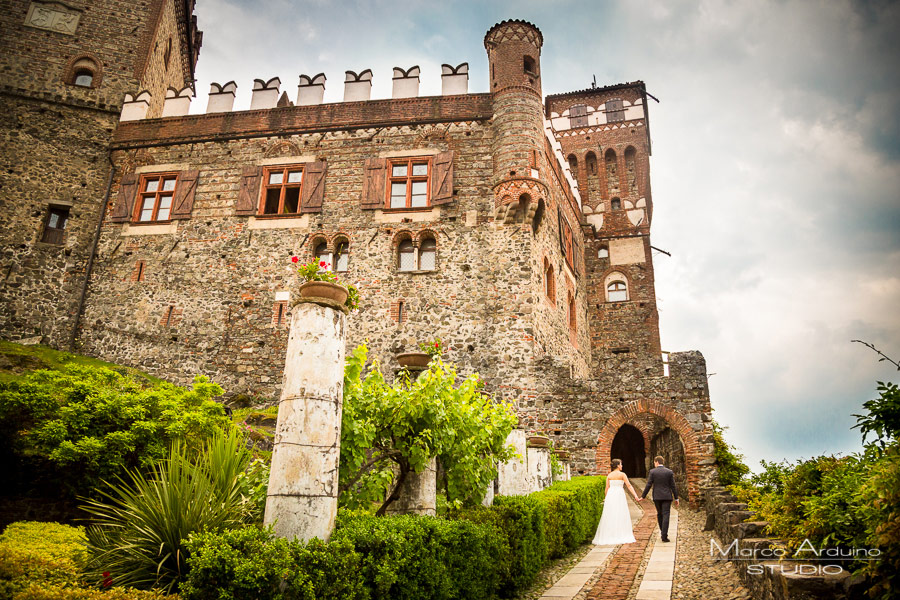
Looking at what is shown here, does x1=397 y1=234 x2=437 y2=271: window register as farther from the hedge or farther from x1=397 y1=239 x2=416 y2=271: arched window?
the hedge

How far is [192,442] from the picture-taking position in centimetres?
908

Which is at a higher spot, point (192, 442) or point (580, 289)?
point (580, 289)

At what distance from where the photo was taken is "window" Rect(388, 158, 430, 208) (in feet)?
63.6

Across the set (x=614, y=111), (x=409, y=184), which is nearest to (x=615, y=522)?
(x=409, y=184)

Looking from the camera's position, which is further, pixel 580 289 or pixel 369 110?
pixel 580 289

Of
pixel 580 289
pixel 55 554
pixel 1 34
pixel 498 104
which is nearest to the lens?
pixel 55 554

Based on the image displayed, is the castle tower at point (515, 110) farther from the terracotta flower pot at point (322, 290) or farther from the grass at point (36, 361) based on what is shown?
the terracotta flower pot at point (322, 290)

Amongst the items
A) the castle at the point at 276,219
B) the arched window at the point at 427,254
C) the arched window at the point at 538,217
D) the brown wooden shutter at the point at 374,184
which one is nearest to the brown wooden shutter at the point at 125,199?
the castle at the point at 276,219

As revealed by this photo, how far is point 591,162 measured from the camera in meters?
29.6

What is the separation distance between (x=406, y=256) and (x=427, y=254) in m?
0.70

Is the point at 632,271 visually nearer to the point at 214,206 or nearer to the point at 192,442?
the point at 214,206

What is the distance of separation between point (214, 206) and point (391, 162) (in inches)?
253

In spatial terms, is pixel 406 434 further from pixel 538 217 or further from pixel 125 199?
pixel 125 199

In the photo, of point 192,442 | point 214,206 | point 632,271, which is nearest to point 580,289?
point 632,271
